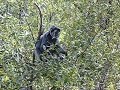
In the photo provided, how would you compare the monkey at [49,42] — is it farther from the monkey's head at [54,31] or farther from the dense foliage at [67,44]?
the dense foliage at [67,44]

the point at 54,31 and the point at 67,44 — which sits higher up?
the point at 54,31

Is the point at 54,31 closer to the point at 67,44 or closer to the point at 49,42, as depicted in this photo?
the point at 49,42

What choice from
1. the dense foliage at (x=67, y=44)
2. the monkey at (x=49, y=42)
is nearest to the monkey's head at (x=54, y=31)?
the monkey at (x=49, y=42)

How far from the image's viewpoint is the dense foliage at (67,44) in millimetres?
4621

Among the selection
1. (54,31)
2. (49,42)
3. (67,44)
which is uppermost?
(54,31)

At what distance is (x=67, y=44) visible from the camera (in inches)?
224

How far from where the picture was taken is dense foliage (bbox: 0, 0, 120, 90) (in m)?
4.62

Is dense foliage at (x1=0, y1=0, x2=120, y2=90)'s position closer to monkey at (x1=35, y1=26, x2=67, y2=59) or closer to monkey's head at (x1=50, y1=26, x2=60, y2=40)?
monkey at (x1=35, y1=26, x2=67, y2=59)

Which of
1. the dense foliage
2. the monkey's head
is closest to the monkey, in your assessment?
the monkey's head

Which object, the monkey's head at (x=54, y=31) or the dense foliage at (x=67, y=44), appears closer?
the dense foliage at (x=67, y=44)

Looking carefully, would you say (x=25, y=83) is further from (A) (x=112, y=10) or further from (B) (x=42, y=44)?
(A) (x=112, y=10)

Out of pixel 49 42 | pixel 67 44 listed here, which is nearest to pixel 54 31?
pixel 49 42

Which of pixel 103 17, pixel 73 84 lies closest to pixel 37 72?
pixel 73 84

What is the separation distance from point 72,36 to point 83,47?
1.37 ft
